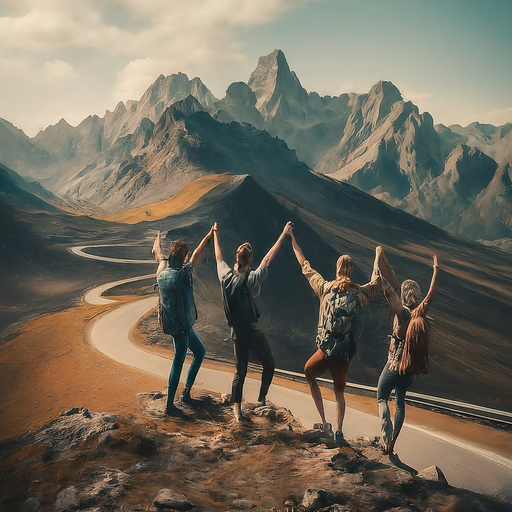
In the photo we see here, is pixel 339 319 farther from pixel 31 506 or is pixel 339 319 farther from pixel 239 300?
pixel 31 506

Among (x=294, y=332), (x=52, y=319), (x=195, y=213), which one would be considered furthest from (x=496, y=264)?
(x=52, y=319)

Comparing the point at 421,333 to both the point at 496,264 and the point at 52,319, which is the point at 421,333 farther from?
the point at 496,264

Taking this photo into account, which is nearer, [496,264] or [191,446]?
[191,446]

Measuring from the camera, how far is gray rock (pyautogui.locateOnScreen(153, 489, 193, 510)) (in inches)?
135

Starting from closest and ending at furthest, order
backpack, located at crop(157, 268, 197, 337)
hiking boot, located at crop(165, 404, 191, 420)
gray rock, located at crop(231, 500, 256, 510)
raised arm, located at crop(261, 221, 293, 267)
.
A: gray rock, located at crop(231, 500, 256, 510)
raised arm, located at crop(261, 221, 293, 267)
backpack, located at crop(157, 268, 197, 337)
hiking boot, located at crop(165, 404, 191, 420)

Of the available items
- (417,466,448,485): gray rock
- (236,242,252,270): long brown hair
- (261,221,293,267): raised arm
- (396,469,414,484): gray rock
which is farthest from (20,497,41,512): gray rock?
(417,466,448,485): gray rock

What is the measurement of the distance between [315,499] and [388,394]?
5.25 feet

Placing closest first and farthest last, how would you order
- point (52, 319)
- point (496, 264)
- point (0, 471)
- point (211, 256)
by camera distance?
point (0, 471), point (52, 319), point (211, 256), point (496, 264)

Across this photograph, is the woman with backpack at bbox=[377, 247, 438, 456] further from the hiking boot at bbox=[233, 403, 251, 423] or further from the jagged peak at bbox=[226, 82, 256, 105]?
the jagged peak at bbox=[226, 82, 256, 105]

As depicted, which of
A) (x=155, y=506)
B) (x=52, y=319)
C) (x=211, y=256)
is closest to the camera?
(x=155, y=506)

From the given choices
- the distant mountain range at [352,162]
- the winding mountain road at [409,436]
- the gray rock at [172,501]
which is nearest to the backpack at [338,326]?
the gray rock at [172,501]

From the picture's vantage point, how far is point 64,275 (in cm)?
3378

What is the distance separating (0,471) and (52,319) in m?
12.1

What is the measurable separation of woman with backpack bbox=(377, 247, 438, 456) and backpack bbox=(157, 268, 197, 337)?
231 centimetres
